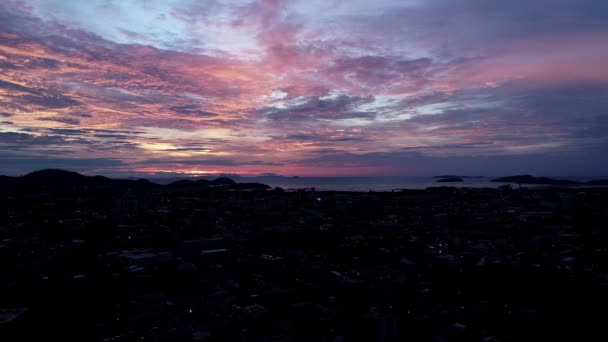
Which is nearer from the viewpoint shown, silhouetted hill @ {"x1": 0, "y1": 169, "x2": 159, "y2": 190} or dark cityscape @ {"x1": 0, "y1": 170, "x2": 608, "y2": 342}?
dark cityscape @ {"x1": 0, "y1": 170, "x2": 608, "y2": 342}

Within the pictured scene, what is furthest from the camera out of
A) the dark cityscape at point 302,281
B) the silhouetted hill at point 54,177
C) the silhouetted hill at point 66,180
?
the silhouetted hill at point 54,177

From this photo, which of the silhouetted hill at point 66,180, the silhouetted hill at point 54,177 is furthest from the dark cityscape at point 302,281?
the silhouetted hill at point 54,177

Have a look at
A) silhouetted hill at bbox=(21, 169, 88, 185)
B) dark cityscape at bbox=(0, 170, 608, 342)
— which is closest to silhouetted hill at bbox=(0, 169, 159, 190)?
silhouetted hill at bbox=(21, 169, 88, 185)

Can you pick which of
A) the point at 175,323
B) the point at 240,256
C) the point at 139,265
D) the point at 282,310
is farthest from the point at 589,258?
the point at 139,265

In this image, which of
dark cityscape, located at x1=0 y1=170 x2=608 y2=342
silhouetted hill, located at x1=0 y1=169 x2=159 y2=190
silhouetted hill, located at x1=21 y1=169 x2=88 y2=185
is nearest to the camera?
dark cityscape, located at x1=0 y1=170 x2=608 y2=342

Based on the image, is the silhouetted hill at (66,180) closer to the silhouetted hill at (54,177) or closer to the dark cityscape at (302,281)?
the silhouetted hill at (54,177)

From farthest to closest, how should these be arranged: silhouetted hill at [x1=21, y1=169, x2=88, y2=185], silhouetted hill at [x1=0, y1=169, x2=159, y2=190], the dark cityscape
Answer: silhouetted hill at [x1=21, y1=169, x2=88, y2=185] → silhouetted hill at [x1=0, y1=169, x2=159, y2=190] → the dark cityscape

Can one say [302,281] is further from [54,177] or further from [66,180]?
[54,177]

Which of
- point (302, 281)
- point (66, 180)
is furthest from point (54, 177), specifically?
point (302, 281)

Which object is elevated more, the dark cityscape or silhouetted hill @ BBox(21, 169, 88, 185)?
silhouetted hill @ BBox(21, 169, 88, 185)

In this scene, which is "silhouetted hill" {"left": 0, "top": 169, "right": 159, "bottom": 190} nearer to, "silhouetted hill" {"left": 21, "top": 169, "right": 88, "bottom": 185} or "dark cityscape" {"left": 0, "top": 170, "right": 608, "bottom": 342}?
"silhouetted hill" {"left": 21, "top": 169, "right": 88, "bottom": 185}

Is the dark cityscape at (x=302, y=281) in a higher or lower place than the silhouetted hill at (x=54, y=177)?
lower

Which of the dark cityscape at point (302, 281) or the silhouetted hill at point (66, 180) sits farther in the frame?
the silhouetted hill at point (66, 180)
